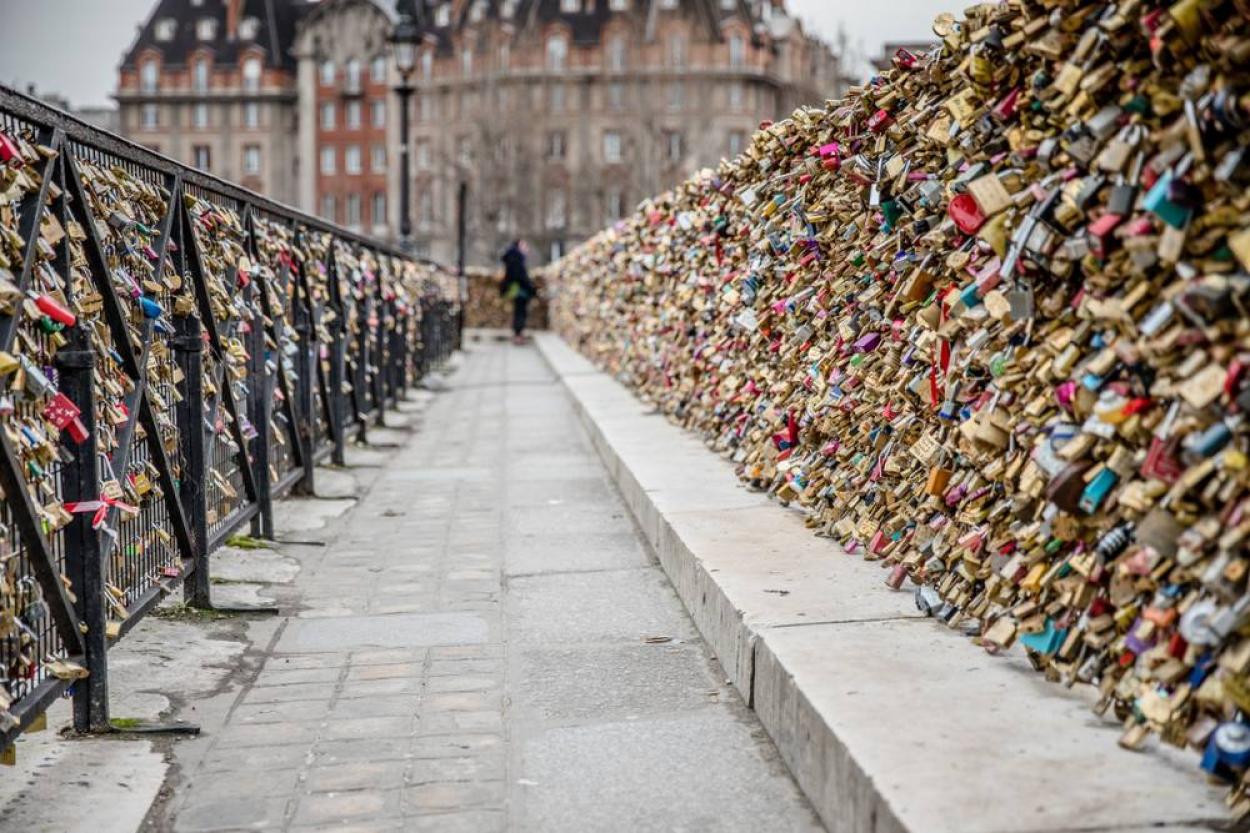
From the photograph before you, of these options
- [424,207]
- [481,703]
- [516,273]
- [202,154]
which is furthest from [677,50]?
[481,703]

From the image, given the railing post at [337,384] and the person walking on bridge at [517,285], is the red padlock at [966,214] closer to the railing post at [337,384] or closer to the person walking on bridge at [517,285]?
the railing post at [337,384]

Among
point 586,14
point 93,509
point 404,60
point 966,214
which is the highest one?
point 586,14

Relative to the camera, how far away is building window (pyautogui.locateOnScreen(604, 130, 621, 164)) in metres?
91.3

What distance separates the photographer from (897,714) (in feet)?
11.7

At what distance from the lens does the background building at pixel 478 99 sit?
74.8 metres

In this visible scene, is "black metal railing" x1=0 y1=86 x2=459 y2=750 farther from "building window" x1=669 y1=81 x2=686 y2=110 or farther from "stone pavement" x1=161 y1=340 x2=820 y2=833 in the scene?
"building window" x1=669 y1=81 x2=686 y2=110

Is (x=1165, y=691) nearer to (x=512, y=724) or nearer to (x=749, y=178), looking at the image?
(x=512, y=724)

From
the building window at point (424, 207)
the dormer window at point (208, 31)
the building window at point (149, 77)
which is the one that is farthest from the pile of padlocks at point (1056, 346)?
the building window at point (149, 77)

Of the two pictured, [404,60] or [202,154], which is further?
[202,154]

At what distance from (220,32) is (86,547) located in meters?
112

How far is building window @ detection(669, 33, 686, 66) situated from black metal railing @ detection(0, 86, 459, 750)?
8454cm

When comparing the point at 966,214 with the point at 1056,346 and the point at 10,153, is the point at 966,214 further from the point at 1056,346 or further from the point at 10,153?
the point at 10,153

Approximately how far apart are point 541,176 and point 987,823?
70887 millimetres

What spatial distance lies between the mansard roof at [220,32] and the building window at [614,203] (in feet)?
112
